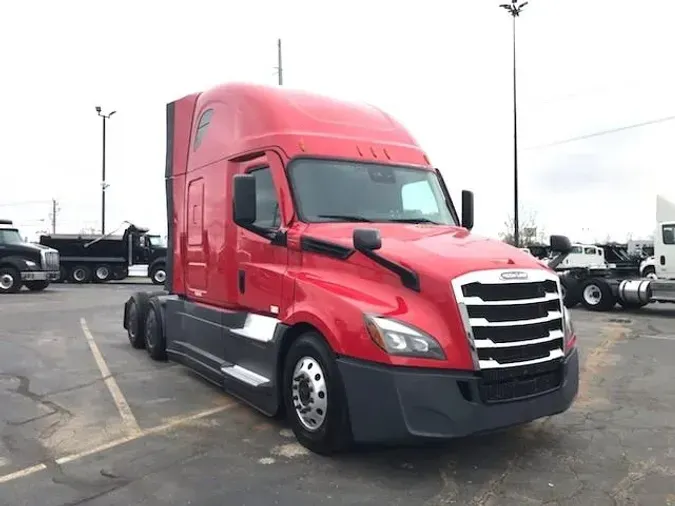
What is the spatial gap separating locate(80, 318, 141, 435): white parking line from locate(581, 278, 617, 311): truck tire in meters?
13.4

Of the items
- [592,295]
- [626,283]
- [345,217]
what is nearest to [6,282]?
[592,295]

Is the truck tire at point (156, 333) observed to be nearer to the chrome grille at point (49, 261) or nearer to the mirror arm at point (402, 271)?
the mirror arm at point (402, 271)

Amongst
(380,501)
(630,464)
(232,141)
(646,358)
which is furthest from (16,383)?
(646,358)

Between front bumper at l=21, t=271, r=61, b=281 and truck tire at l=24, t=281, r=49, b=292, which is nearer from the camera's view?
front bumper at l=21, t=271, r=61, b=281

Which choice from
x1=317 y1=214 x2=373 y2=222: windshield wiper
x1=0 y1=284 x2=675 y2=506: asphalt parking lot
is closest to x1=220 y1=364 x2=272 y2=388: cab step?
x1=0 y1=284 x2=675 y2=506: asphalt parking lot

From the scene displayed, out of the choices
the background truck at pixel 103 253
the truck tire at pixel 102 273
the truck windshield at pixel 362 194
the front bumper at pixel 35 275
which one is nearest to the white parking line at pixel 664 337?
the truck windshield at pixel 362 194

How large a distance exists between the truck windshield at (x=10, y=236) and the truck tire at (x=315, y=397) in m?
22.6

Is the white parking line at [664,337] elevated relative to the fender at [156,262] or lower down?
lower down

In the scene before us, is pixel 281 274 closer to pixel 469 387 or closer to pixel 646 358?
pixel 469 387

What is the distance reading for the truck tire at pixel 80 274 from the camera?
3136cm

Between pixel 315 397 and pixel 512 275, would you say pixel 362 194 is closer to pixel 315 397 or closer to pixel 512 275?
pixel 512 275

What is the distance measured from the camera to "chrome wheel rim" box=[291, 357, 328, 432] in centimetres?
497

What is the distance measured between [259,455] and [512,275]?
95.2 inches

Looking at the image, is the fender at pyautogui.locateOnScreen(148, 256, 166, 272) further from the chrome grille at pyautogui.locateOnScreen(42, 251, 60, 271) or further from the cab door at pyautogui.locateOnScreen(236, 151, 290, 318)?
the cab door at pyautogui.locateOnScreen(236, 151, 290, 318)
